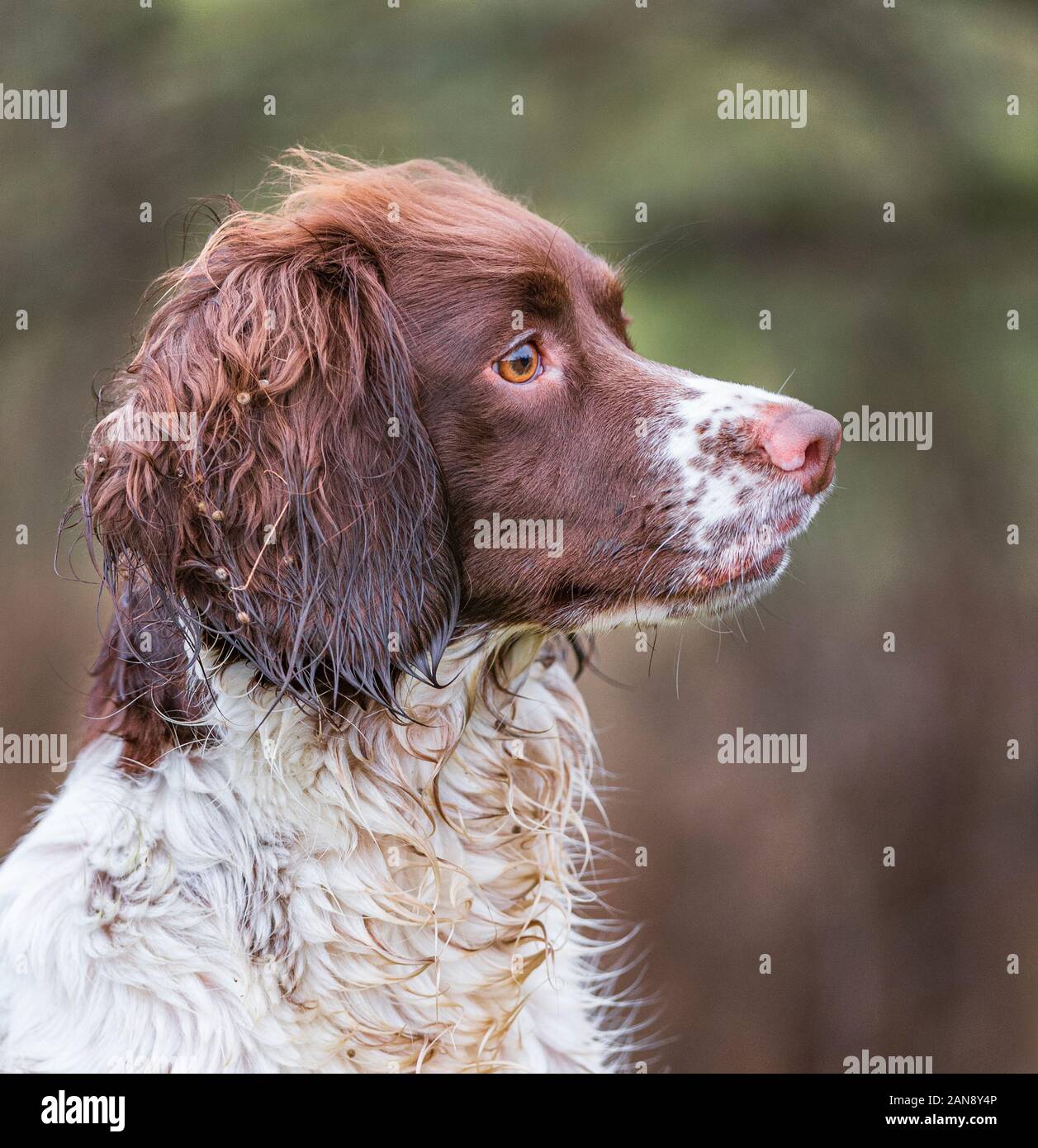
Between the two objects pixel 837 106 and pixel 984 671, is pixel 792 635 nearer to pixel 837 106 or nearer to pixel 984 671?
pixel 984 671

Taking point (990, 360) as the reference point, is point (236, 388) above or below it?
below

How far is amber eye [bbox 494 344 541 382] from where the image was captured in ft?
7.97

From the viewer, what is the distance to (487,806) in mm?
2639

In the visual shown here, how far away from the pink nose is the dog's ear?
72 centimetres

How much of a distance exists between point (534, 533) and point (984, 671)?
137 inches

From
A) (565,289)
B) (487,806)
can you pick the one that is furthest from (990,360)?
(487,806)

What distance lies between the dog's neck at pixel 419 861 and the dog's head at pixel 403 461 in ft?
0.49

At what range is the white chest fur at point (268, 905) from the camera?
2.28m

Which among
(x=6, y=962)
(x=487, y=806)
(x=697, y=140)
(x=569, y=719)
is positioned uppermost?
(x=697, y=140)
